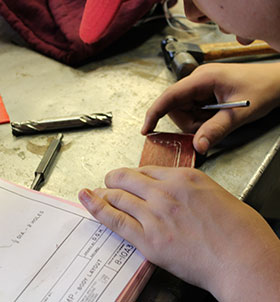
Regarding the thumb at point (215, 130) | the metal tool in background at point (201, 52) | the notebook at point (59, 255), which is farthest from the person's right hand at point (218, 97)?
the notebook at point (59, 255)

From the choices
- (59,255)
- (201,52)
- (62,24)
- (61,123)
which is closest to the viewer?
(59,255)

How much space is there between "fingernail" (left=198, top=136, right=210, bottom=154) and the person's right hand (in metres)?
0.04

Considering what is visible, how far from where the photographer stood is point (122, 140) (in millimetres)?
734

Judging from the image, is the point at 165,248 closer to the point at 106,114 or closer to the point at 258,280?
the point at 258,280

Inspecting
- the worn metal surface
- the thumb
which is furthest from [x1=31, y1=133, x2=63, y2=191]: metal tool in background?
the thumb

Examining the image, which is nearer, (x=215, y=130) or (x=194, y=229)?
(x=194, y=229)

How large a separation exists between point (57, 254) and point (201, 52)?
647 mm

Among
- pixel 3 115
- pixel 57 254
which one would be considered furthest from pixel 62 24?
pixel 57 254

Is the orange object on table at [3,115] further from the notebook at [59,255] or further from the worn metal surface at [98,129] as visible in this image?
the notebook at [59,255]

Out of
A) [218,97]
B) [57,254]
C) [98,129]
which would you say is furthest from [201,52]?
[57,254]

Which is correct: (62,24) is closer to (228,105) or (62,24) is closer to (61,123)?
(61,123)

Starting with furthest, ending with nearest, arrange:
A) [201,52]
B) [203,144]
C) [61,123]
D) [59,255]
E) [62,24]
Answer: [62,24], [201,52], [61,123], [203,144], [59,255]

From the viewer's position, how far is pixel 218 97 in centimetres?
73

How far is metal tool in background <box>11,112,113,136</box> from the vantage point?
2.40 feet
